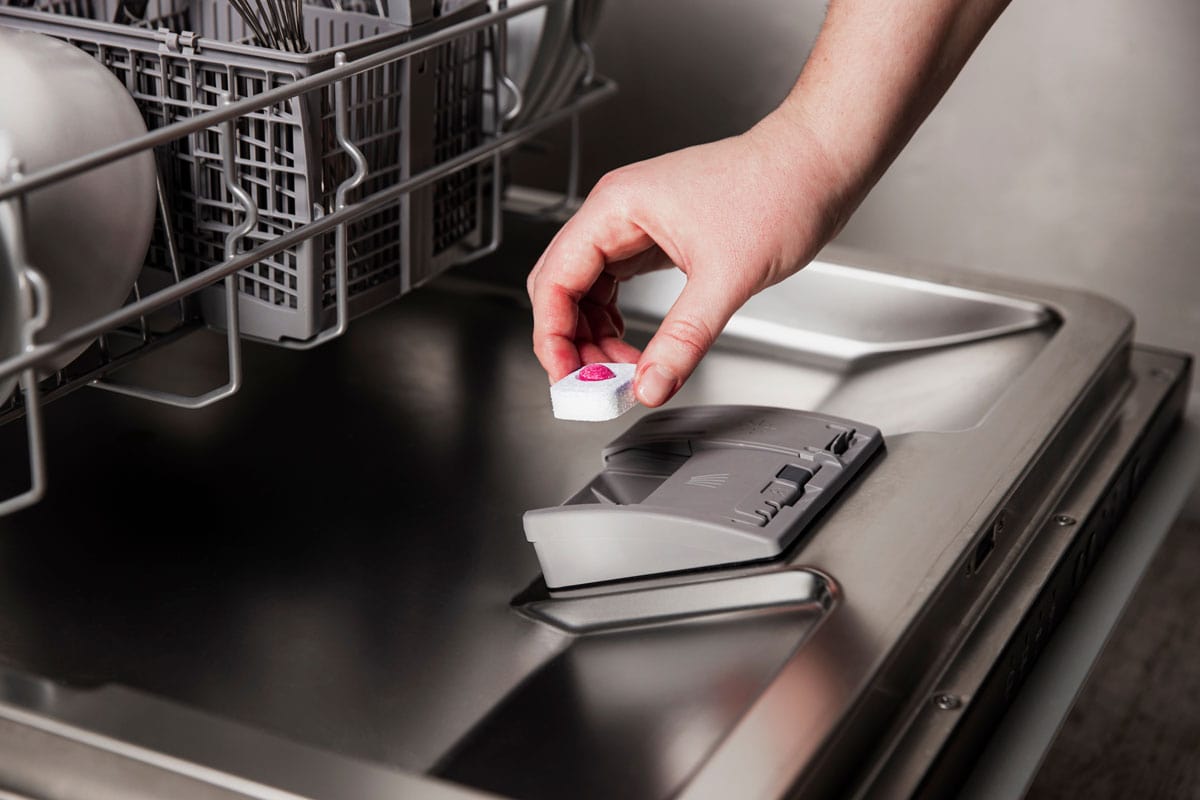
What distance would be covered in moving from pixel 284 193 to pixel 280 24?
11 cm

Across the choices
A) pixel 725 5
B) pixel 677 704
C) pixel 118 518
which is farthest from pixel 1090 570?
pixel 725 5

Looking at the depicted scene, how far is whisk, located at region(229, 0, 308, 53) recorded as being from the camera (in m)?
0.62

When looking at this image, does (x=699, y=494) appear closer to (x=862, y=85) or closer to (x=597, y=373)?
(x=597, y=373)

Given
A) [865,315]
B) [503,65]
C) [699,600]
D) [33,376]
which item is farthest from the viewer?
[865,315]

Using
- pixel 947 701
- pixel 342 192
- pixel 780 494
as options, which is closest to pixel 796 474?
pixel 780 494

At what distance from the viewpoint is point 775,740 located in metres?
0.46

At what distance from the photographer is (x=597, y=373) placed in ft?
2.00

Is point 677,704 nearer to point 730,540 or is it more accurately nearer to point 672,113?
point 730,540

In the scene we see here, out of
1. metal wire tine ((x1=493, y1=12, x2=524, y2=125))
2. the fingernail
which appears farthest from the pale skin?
A: metal wire tine ((x1=493, y1=12, x2=524, y2=125))

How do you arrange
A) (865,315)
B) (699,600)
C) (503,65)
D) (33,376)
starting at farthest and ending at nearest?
(865,315) → (503,65) → (699,600) → (33,376)

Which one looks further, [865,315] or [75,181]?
[865,315]

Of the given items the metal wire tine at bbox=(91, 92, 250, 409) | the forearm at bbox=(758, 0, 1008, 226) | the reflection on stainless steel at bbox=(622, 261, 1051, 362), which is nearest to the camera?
the metal wire tine at bbox=(91, 92, 250, 409)

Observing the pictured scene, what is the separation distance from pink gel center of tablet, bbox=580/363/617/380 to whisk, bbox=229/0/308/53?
0.63ft

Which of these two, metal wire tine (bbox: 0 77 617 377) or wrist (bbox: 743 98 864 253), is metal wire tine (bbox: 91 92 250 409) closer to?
metal wire tine (bbox: 0 77 617 377)
